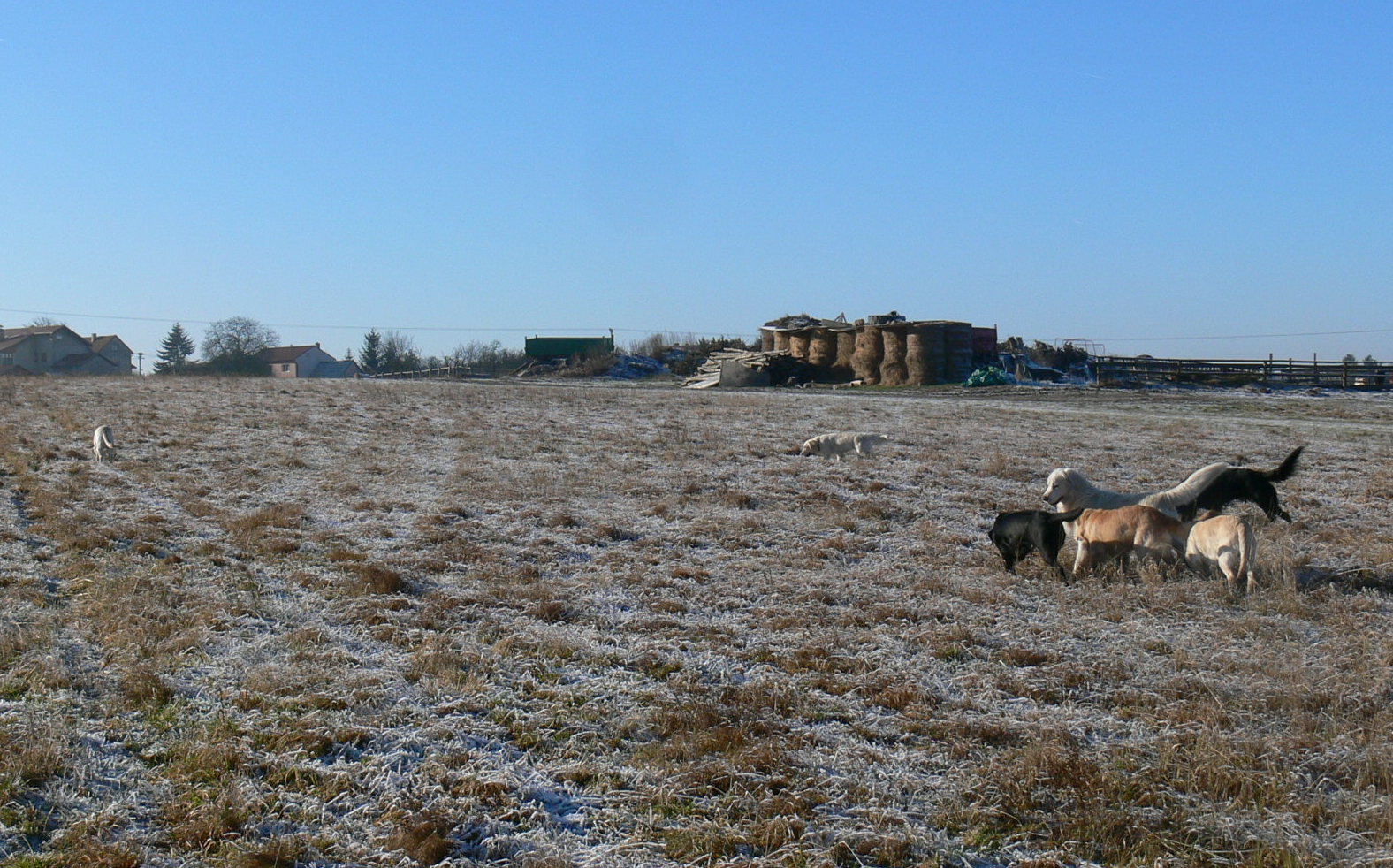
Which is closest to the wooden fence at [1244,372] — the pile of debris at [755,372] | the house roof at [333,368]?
the pile of debris at [755,372]

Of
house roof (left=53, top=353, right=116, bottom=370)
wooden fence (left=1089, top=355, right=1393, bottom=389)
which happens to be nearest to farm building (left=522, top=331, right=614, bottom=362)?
wooden fence (left=1089, top=355, right=1393, bottom=389)

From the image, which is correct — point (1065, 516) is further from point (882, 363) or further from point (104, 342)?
point (104, 342)

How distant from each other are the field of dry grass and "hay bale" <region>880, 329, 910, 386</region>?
2808cm

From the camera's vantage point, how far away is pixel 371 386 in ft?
111

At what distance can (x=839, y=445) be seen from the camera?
696 inches

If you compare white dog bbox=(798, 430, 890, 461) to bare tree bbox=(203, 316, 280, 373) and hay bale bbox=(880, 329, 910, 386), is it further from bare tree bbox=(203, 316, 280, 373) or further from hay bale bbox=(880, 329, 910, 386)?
bare tree bbox=(203, 316, 280, 373)

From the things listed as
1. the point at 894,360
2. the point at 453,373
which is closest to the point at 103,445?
the point at 894,360

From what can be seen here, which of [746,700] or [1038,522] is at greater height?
[1038,522]

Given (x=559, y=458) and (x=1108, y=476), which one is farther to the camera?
(x=559, y=458)

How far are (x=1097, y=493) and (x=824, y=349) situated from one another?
3543 centimetres

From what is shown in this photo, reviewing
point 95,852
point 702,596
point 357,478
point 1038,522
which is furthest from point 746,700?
point 357,478

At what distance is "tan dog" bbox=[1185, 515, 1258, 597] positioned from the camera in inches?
330

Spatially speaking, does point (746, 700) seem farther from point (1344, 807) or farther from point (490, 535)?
point (490, 535)

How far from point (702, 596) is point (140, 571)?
15.5 ft
